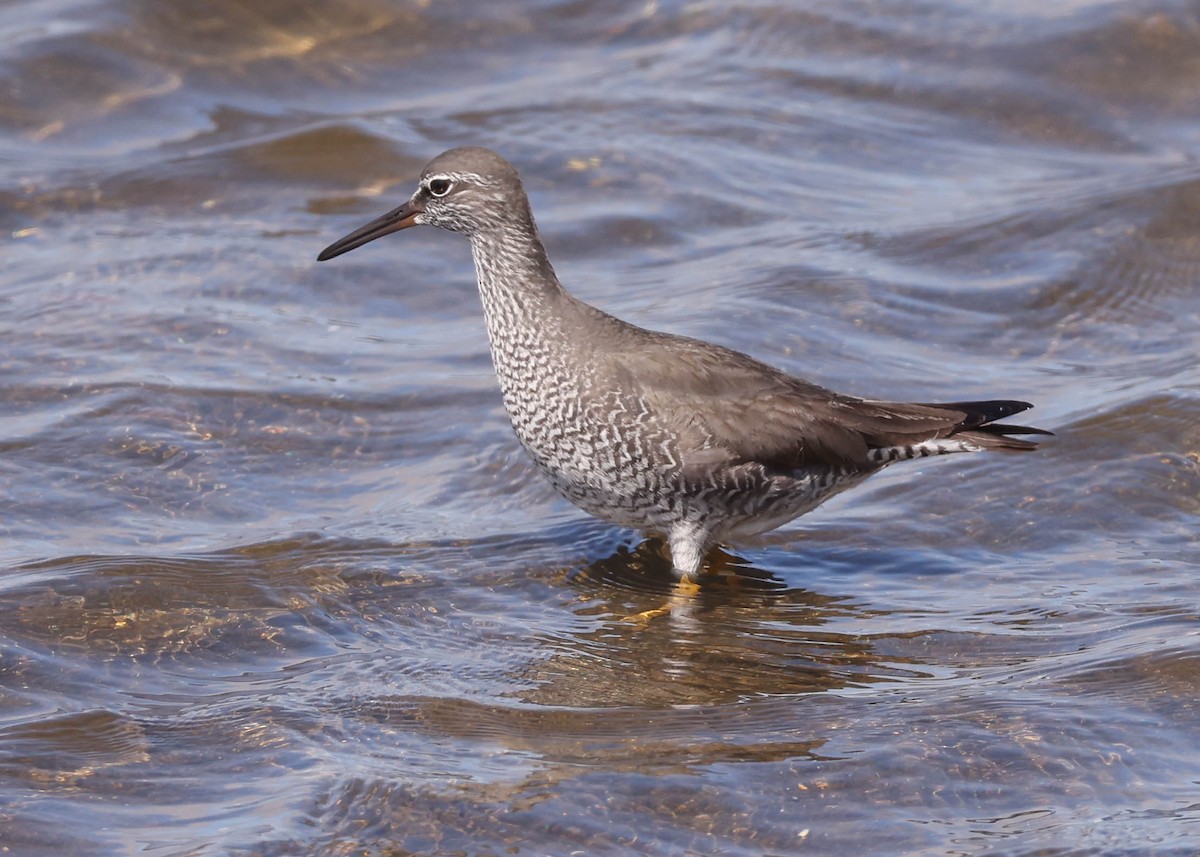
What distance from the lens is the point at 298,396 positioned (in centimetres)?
882

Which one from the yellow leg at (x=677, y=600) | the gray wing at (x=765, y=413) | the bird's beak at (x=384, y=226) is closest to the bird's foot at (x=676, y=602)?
the yellow leg at (x=677, y=600)

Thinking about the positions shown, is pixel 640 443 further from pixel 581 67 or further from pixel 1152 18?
pixel 1152 18

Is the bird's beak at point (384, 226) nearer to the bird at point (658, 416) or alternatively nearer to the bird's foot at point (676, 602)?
the bird at point (658, 416)

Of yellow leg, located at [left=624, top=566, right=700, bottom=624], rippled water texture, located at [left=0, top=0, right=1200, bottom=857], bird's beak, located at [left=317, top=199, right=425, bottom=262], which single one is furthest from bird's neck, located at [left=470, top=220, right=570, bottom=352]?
yellow leg, located at [left=624, top=566, right=700, bottom=624]

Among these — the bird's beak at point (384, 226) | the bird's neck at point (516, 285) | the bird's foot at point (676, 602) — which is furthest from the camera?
the bird's beak at point (384, 226)

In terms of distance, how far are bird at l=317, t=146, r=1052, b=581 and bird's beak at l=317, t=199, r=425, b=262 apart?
10 centimetres

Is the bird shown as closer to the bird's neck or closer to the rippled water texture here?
the bird's neck

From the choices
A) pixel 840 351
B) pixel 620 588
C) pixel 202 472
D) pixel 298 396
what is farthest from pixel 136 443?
pixel 840 351

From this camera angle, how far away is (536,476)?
27.5 ft

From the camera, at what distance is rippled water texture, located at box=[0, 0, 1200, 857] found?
5520mm

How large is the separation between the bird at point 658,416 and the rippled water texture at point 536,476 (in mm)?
433

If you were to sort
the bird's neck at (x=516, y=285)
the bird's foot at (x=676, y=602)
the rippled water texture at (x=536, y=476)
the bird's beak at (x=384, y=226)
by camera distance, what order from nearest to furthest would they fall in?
the rippled water texture at (x=536, y=476), the bird's foot at (x=676, y=602), the bird's neck at (x=516, y=285), the bird's beak at (x=384, y=226)

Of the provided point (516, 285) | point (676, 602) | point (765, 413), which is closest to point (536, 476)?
point (516, 285)

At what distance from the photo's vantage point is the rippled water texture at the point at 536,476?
5.52 metres
